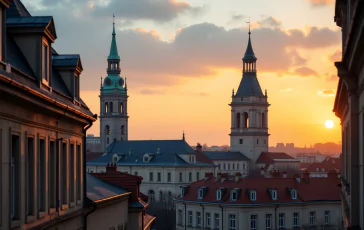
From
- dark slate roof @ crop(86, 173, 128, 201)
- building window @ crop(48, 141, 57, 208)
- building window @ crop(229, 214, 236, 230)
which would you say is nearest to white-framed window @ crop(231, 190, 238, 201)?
building window @ crop(229, 214, 236, 230)

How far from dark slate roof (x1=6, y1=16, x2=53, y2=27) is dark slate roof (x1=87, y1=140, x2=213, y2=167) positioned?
114641 mm

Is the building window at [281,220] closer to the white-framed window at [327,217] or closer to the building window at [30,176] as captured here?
the white-framed window at [327,217]

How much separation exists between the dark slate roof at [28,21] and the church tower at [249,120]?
490ft

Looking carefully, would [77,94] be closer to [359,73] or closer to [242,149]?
[359,73]

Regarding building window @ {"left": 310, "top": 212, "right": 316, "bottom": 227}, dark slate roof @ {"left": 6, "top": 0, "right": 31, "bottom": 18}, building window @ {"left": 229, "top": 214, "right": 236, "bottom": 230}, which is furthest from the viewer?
building window @ {"left": 310, "top": 212, "right": 316, "bottom": 227}

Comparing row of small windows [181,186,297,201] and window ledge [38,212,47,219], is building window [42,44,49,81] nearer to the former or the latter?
window ledge [38,212,47,219]

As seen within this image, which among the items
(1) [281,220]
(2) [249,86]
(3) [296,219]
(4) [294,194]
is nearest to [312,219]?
(3) [296,219]

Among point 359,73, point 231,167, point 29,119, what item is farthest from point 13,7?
point 231,167

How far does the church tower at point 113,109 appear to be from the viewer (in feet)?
555

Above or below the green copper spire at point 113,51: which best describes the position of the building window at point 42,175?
below

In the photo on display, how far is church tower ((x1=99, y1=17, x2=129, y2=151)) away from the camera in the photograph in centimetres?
16912

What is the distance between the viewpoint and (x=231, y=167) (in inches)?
6378

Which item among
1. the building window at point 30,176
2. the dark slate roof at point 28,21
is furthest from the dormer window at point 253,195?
the building window at point 30,176

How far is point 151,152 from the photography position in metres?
137
